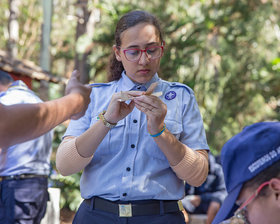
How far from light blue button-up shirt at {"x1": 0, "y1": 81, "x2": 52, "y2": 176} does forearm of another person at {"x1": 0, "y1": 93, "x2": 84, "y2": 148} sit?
256cm

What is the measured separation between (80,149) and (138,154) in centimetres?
32

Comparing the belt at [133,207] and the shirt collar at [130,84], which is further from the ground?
the shirt collar at [130,84]

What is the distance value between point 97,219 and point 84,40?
938 centimetres

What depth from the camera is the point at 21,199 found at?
14.0ft

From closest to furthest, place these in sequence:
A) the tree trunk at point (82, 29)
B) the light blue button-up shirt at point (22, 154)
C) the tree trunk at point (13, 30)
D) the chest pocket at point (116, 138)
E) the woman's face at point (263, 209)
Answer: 1. the woman's face at point (263, 209)
2. the chest pocket at point (116, 138)
3. the light blue button-up shirt at point (22, 154)
4. the tree trunk at point (82, 29)
5. the tree trunk at point (13, 30)

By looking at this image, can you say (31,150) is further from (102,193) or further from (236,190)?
(236,190)

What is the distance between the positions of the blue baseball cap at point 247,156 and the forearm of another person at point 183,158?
64 centimetres

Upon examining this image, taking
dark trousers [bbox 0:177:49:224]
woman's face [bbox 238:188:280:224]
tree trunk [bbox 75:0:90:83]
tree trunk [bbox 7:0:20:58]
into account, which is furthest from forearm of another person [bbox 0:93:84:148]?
tree trunk [bbox 7:0:20:58]

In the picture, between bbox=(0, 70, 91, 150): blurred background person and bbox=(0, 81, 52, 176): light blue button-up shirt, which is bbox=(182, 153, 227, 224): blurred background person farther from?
bbox=(0, 70, 91, 150): blurred background person

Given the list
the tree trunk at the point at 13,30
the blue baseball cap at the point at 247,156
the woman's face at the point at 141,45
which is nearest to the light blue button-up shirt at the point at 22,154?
the woman's face at the point at 141,45

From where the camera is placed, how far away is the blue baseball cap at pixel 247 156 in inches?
58.4

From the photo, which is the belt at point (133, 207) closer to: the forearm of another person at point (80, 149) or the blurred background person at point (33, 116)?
the forearm of another person at point (80, 149)

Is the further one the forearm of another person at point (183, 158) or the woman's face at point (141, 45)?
the woman's face at point (141, 45)

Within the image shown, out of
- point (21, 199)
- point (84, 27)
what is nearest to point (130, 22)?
point (21, 199)
